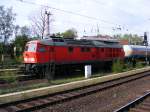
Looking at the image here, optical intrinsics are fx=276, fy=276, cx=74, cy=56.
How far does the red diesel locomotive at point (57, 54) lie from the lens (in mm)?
22609

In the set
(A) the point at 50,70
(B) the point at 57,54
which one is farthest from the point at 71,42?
(A) the point at 50,70

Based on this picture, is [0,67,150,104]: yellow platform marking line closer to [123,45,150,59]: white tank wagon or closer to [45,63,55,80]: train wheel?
[45,63,55,80]: train wheel

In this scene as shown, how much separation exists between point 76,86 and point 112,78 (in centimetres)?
595

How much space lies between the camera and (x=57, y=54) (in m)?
23.8

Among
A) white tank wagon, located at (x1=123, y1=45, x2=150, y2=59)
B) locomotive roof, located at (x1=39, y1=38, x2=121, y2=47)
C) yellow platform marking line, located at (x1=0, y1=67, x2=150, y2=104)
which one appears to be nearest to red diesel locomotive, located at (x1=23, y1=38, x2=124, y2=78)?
locomotive roof, located at (x1=39, y1=38, x2=121, y2=47)

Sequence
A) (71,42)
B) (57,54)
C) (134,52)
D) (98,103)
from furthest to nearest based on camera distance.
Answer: (134,52)
(71,42)
(57,54)
(98,103)

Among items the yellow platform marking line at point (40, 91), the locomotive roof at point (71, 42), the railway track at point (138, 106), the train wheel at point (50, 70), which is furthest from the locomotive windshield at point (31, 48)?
the railway track at point (138, 106)

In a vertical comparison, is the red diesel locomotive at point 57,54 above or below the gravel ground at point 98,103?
above

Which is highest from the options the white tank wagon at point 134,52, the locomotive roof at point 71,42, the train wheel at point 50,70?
the locomotive roof at point 71,42

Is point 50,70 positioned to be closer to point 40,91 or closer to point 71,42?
point 71,42

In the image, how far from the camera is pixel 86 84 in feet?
60.6

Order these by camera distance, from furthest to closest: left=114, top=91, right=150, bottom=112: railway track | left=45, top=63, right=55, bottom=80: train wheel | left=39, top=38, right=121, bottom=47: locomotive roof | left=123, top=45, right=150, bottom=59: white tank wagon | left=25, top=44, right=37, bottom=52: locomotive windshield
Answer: left=123, top=45, right=150, bottom=59: white tank wagon, left=39, top=38, right=121, bottom=47: locomotive roof, left=25, top=44, right=37, bottom=52: locomotive windshield, left=45, top=63, right=55, bottom=80: train wheel, left=114, top=91, right=150, bottom=112: railway track

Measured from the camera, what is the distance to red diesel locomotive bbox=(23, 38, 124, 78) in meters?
22.6

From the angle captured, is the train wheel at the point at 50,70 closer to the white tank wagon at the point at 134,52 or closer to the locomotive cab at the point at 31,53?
the locomotive cab at the point at 31,53
